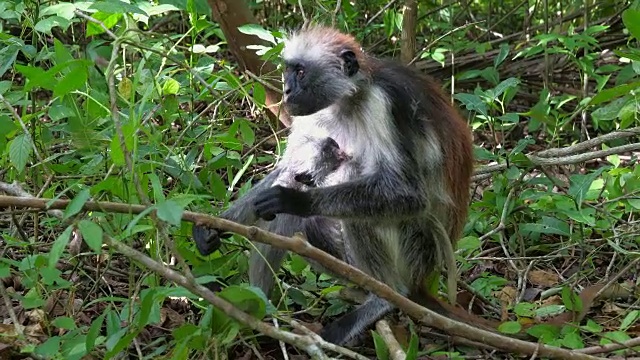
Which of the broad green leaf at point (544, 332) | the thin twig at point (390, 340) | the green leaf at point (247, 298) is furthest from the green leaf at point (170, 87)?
the broad green leaf at point (544, 332)

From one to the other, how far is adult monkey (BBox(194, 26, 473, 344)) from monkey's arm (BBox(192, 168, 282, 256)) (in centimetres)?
4

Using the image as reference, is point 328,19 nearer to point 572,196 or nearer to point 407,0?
point 407,0

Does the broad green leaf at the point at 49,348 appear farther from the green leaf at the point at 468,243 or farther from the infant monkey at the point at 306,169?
the green leaf at the point at 468,243

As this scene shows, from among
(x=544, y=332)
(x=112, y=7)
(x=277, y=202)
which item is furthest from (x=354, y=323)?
(x=112, y=7)

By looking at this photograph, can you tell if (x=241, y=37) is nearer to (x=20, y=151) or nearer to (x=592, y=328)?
(x=20, y=151)

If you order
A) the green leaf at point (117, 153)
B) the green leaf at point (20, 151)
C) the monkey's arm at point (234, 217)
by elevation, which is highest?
the green leaf at point (117, 153)

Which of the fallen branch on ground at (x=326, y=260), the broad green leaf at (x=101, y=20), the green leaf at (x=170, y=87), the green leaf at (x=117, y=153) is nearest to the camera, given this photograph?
the fallen branch on ground at (x=326, y=260)

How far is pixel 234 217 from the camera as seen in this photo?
18.1 ft

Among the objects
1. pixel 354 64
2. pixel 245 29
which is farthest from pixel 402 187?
pixel 245 29

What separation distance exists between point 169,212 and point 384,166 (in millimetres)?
2396

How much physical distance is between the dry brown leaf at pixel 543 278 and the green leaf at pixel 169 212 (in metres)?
3.54

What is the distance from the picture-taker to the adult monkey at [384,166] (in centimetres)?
522

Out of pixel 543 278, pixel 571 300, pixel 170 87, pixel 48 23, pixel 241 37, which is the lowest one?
pixel 543 278

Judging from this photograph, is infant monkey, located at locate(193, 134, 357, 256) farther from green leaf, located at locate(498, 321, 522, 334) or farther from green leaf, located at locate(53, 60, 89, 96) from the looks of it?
green leaf, located at locate(53, 60, 89, 96)
